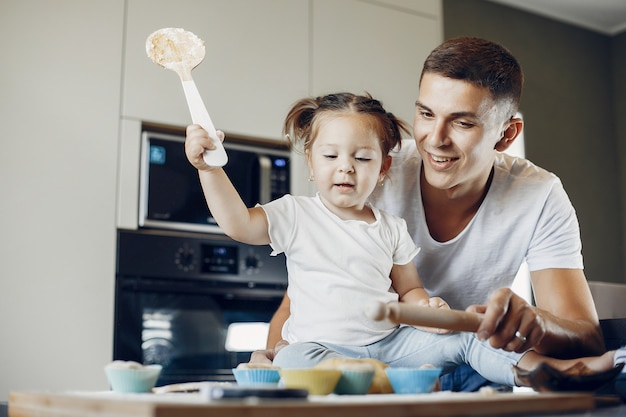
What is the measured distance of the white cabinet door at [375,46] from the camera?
9.37ft

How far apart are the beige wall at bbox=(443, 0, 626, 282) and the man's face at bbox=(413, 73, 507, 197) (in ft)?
8.03

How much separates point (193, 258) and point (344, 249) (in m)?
1.20

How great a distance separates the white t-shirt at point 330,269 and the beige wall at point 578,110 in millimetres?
2796

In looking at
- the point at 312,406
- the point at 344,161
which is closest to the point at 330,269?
the point at 344,161

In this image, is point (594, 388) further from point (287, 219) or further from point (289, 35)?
point (289, 35)

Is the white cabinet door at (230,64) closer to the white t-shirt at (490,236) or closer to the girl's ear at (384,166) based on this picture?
the white t-shirt at (490,236)

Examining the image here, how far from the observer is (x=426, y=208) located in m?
1.82

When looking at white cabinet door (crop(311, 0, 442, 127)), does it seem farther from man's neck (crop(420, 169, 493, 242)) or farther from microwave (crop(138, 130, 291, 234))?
man's neck (crop(420, 169, 493, 242))

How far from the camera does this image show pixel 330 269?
4.53 feet

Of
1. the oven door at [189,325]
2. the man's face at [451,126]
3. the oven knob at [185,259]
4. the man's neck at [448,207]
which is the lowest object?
the oven door at [189,325]

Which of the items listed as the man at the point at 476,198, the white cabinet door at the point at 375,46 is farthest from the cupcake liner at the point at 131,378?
the white cabinet door at the point at 375,46

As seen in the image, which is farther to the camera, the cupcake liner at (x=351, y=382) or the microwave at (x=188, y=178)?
the microwave at (x=188, y=178)

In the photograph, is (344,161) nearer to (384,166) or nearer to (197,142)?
(384,166)

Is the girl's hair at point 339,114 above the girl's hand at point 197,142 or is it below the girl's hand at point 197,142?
above
